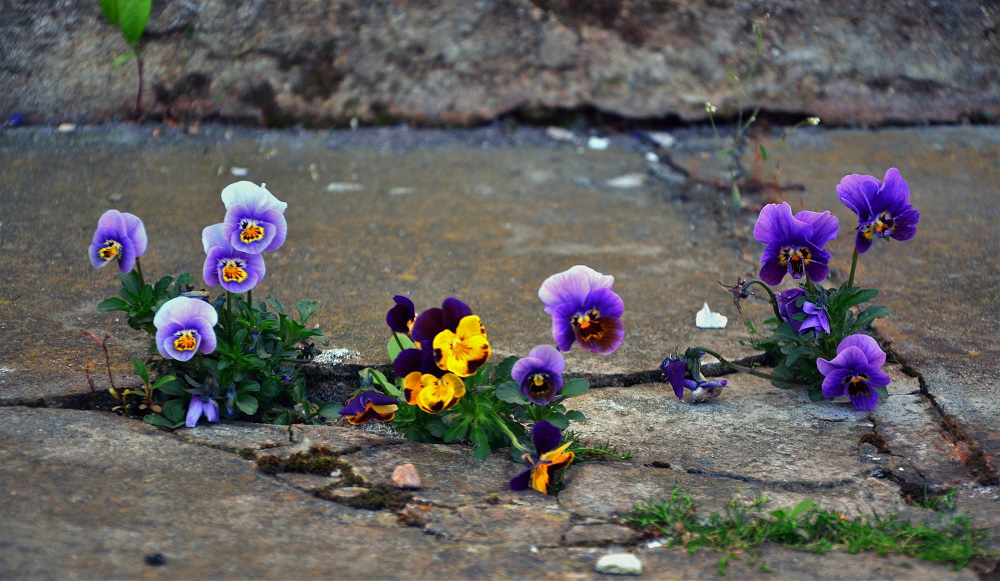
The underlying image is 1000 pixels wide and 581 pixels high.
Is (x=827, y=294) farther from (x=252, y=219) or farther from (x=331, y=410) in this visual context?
(x=252, y=219)

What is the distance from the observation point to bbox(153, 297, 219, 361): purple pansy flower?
1.72 meters

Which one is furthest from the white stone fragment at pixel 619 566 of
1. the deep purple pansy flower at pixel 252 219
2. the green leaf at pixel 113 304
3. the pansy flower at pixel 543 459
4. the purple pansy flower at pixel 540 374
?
the green leaf at pixel 113 304

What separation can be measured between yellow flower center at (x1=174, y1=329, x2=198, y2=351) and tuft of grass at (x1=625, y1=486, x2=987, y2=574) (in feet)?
2.67

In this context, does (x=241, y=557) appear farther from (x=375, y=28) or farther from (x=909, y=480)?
(x=375, y=28)

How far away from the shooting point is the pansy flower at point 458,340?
1710mm

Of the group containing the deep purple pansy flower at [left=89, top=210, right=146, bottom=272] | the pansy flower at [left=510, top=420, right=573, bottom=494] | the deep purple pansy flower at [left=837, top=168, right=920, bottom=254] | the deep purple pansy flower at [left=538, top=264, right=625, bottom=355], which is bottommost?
the pansy flower at [left=510, top=420, right=573, bottom=494]

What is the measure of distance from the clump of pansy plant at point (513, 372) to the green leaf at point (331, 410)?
0.19 metres

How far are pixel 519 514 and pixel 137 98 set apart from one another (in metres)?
2.63

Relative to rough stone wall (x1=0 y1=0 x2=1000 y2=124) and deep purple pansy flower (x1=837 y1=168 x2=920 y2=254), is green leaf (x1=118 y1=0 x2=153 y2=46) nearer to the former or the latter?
rough stone wall (x1=0 y1=0 x2=1000 y2=124)

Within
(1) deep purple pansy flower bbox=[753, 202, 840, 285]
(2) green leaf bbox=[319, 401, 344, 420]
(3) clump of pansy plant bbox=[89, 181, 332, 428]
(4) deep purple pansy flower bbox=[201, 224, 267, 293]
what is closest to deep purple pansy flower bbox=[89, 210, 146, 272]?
(3) clump of pansy plant bbox=[89, 181, 332, 428]

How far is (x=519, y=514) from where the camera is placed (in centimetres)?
159

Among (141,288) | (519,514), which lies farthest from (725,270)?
(141,288)

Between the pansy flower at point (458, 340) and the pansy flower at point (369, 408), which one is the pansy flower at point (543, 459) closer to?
the pansy flower at point (458, 340)

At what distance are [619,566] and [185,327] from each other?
2.86 feet
